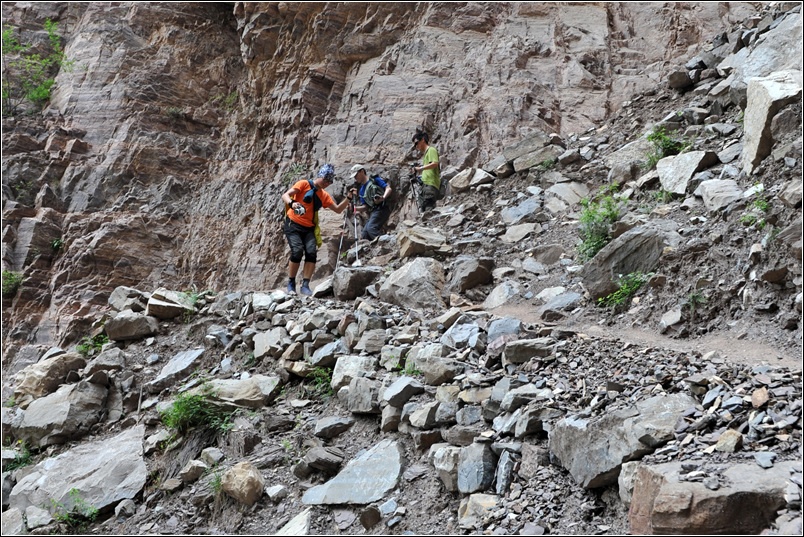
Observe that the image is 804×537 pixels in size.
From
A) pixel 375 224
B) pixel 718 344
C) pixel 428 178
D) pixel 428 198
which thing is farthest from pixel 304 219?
pixel 718 344

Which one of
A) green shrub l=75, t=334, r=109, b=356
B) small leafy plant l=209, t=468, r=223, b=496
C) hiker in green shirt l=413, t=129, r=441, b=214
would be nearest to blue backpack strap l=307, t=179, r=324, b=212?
hiker in green shirt l=413, t=129, r=441, b=214

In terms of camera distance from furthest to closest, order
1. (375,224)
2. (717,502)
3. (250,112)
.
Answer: (250,112) < (375,224) < (717,502)

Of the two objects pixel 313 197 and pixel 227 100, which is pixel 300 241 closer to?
pixel 313 197

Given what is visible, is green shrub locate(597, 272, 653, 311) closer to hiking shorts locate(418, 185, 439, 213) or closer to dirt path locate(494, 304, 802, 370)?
dirt path locate(494, 304, 802, 370)

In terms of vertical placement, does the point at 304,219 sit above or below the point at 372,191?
below

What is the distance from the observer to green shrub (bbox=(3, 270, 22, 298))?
11.4m

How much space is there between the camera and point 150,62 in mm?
14055

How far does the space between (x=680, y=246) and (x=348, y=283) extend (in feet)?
13.1

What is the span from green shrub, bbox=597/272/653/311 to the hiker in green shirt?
4.61 m

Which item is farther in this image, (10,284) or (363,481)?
(10,284)

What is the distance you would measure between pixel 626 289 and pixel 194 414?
170 inches

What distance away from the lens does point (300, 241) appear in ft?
27.9

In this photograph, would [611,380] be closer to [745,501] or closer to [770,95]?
[745,501]

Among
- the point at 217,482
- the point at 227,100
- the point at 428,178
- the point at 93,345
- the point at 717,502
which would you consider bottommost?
the point at 93,345
